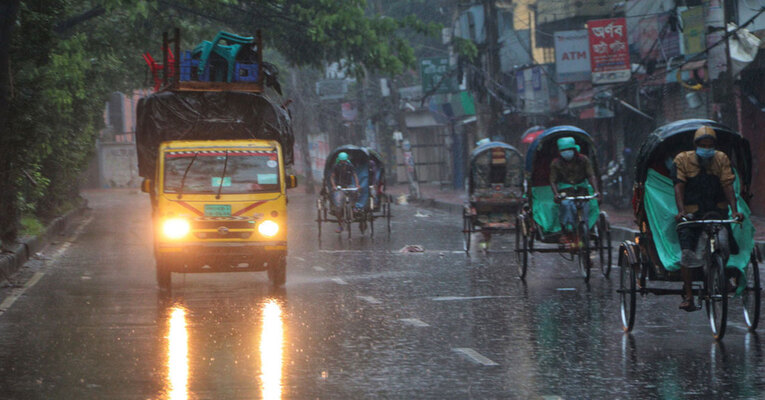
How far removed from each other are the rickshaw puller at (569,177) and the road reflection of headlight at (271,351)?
415cm

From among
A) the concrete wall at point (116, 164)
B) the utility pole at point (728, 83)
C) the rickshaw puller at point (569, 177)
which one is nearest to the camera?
the rickshaw puller at point (569, 177)

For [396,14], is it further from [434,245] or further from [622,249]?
[622,249]

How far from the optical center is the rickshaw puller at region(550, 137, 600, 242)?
14.6 m

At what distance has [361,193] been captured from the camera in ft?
79.3

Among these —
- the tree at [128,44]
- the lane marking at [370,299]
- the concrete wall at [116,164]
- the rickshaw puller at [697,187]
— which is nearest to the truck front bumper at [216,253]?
the lane marking at [370,299]

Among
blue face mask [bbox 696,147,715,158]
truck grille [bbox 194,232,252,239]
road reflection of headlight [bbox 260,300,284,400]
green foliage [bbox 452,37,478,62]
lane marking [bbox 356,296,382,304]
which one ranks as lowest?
lane marking [bbox 356,296,382,304]

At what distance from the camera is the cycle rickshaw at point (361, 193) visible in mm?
23125

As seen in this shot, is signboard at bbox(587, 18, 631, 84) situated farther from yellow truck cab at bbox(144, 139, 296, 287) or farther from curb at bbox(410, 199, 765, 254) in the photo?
yellow truck cab at bbox(144, 139, 296, 287)

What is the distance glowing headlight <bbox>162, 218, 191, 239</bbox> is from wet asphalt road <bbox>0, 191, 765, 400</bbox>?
708 millimetres

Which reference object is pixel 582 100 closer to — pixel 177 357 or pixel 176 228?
pixel 176 228

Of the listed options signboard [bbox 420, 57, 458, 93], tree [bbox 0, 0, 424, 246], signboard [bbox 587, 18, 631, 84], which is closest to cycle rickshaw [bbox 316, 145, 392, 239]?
tree [bbox 0, 0, 424, 246]

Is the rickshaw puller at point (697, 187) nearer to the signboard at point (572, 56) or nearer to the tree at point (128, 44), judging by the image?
the tree at point (128, 44)

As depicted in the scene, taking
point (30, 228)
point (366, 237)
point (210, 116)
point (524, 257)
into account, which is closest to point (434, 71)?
point (366, 237)

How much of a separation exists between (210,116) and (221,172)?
190cm
